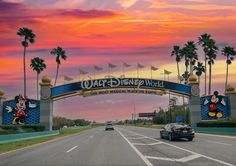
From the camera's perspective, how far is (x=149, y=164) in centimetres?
1385

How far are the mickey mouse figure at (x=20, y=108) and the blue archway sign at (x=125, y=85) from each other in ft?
19.2

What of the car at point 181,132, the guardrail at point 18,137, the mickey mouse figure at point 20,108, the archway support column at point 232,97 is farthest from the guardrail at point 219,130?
the mickey mouse figure at point 20,108

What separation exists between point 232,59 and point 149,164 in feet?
257

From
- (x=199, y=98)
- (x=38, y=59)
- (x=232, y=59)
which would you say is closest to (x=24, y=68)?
(x=38, y=59)

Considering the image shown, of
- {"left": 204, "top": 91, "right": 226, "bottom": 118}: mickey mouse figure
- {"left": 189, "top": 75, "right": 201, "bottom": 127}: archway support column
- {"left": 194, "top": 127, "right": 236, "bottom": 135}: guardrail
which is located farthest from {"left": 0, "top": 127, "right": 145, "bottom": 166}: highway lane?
{"left": 204, "top": 91, "right": 226, "bottom": 118}: mickey mouse figure

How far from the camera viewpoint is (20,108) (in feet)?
179

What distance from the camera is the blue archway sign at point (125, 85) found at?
56500 millimetres

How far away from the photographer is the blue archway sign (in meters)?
56.5

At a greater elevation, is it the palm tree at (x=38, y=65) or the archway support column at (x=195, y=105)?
the palm tree at (x=38, y=65)

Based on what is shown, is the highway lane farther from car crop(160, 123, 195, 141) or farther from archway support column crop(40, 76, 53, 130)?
archway support column crop(40, 76, 53, 130)

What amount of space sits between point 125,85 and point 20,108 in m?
15.6

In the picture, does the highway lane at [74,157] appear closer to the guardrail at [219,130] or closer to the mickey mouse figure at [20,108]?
the guardrail at [219,130]

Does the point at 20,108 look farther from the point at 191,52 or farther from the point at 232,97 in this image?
the point at 191,52

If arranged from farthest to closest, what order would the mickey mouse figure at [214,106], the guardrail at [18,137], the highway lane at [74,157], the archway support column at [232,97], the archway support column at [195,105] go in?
1. the mickey mouse figure at [214,106]
2. the archway support column at [232,97]
3. the archway support column at [195,105]
4. the guardrail at [18,137]
5. the highway lane at [74,157]
